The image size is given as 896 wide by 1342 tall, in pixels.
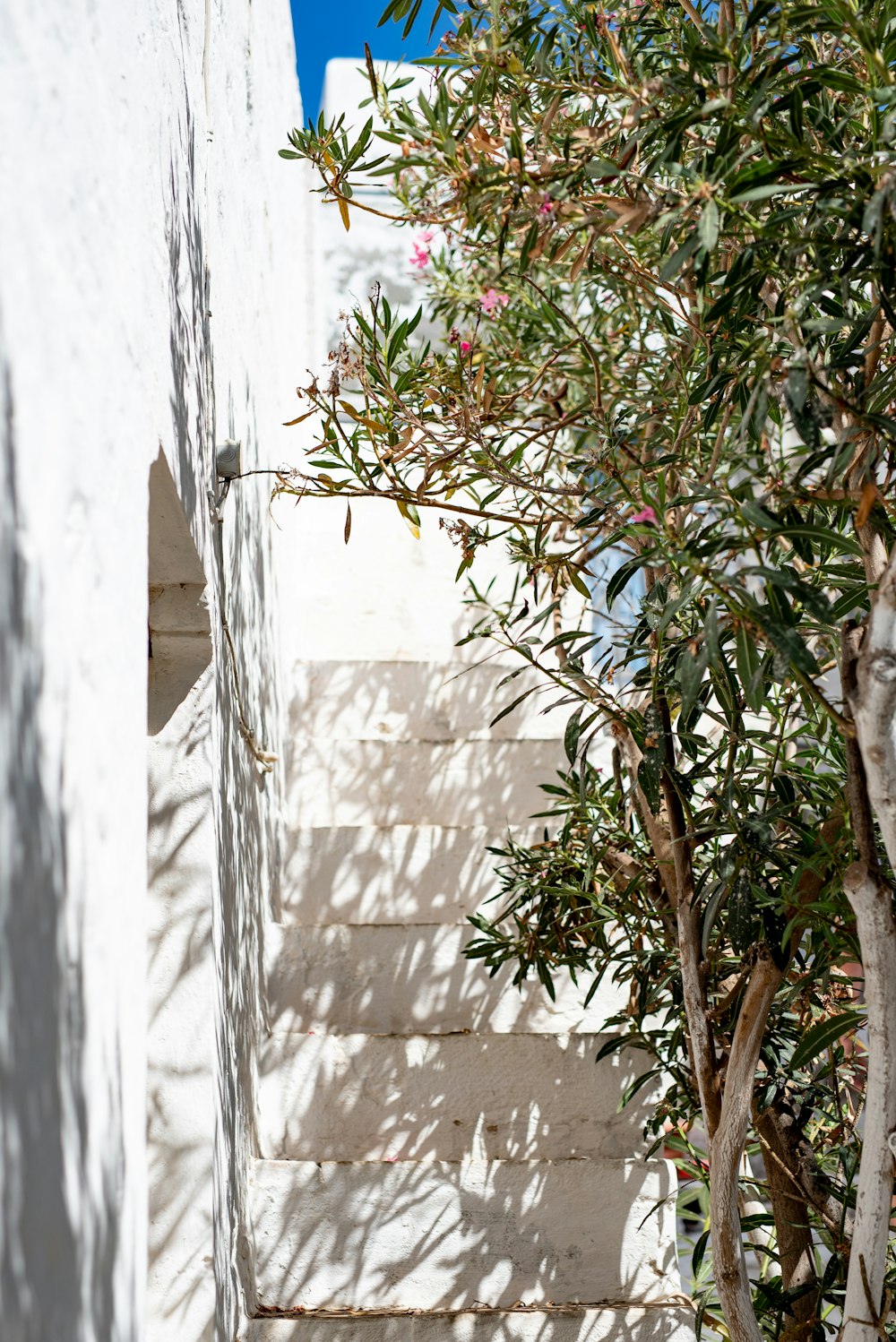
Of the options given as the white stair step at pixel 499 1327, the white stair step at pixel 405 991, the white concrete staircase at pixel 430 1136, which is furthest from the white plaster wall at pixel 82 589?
the white stair step at pixel 405 991

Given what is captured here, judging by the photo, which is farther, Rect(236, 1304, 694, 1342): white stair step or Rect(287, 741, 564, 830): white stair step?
Rect(287, 741, 564, 830): white stair step

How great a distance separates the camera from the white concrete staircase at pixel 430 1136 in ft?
8.35

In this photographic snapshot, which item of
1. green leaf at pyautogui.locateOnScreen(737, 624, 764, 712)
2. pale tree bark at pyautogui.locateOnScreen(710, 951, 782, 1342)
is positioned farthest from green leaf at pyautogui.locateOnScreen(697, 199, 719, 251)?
pale tree bark at pyautogui.locateOnScreen(710, 951, 782, 1342)

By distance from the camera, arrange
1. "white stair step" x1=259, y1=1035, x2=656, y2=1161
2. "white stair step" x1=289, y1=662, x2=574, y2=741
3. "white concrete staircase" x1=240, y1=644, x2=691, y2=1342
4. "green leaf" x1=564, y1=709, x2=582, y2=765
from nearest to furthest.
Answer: "green leaf" x1=564, y1=709, x2=582, y2=765 < "white concrete staircase" x1=240, y1=644, x2=691, y2=1342 < "white stair step" x1=259, y1=1035, x2=656, y2=1161 < "white stair step" x1=289, y1=662, x2=574, y2=741

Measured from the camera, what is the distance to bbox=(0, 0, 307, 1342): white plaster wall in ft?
2.87

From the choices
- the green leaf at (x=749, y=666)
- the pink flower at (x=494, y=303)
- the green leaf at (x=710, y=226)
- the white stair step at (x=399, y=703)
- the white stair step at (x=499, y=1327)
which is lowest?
the white stair step at (x=499, y=1327)

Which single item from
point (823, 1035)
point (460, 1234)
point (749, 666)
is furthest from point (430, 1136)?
point (749, 666)

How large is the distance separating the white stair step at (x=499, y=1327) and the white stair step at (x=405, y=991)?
2.41 feet

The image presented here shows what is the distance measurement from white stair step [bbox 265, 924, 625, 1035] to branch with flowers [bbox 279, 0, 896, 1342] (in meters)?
0.55

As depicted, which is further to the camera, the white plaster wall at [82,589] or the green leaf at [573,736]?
the green leaf at [573,736]

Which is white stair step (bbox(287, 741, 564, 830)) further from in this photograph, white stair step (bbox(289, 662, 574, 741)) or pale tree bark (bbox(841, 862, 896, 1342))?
pale tree bark (bbox(841, 862, 896, 1342))

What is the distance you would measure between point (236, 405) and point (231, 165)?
523 mm

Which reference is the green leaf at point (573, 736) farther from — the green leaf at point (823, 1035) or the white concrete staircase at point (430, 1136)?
the white concrete staircase at point (430, 1136)

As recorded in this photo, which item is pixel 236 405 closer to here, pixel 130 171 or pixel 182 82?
pixel 182 82
